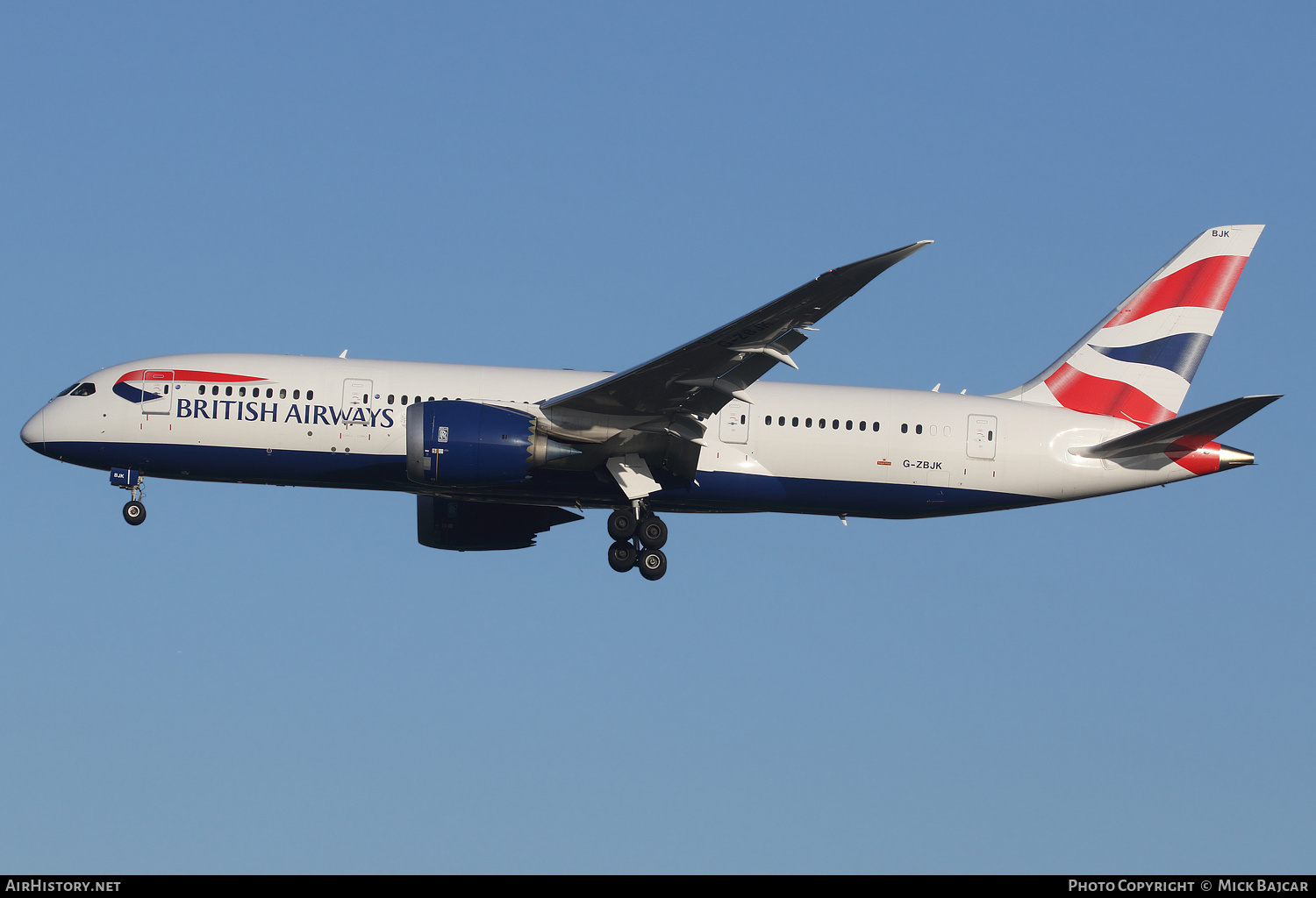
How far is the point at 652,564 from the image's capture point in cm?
3169

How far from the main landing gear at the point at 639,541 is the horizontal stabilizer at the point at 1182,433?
31.3 feet

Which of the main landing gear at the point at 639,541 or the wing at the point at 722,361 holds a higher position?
the wing at the point at 722,361

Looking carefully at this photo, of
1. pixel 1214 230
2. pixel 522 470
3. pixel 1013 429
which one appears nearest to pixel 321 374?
pixel 522 470

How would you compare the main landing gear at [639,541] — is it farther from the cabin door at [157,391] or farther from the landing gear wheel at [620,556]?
the cabin door at [157,391]

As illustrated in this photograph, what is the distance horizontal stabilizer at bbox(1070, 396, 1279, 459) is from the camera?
28422 mm

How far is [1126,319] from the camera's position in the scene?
35281 millimetres

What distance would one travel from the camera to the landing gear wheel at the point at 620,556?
104 feet

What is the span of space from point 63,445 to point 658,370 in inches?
529

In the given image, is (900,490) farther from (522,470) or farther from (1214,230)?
(1214,230)

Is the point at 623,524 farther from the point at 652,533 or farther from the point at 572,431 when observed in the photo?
the point at 572,431

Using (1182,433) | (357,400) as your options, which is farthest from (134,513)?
(1182,433)

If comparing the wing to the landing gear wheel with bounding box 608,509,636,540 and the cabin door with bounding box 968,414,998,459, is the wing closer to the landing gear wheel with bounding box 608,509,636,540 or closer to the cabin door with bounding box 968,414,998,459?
the landing gear wheel with bounding box 608,509,636,540

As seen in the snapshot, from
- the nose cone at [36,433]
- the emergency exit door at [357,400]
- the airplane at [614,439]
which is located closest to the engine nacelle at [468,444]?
the airplane at [614,439]
